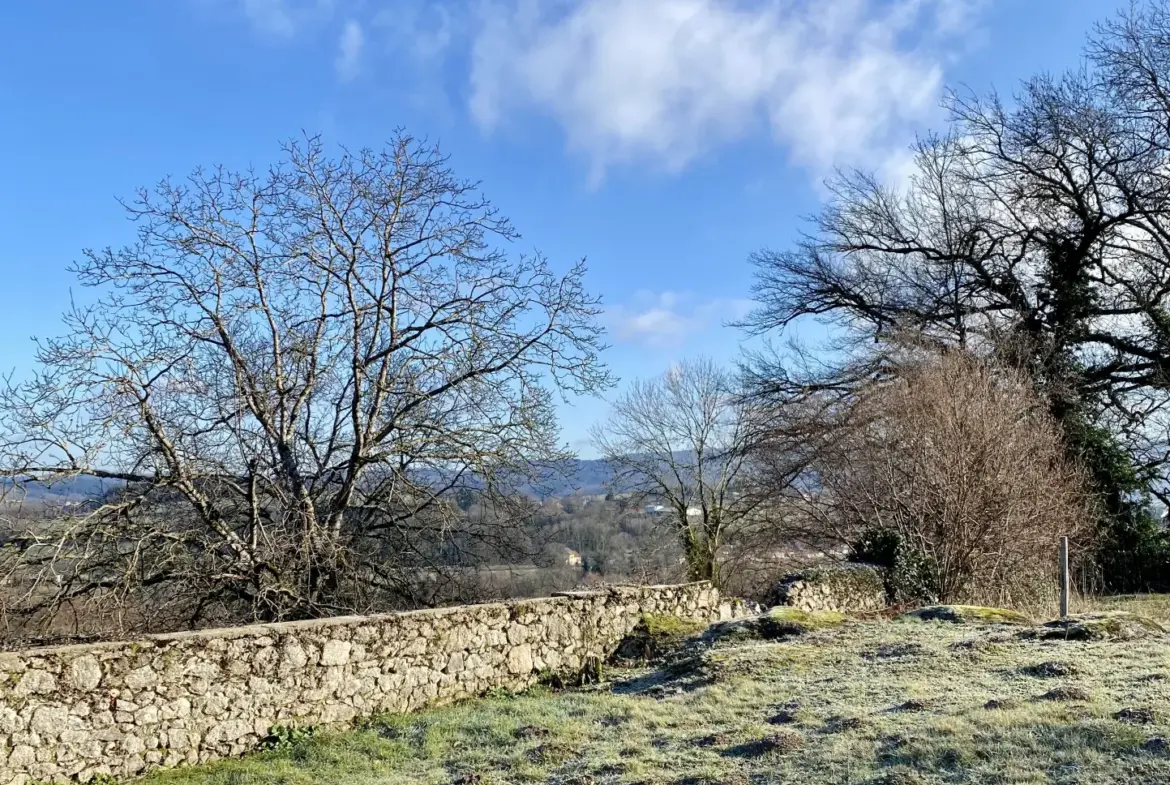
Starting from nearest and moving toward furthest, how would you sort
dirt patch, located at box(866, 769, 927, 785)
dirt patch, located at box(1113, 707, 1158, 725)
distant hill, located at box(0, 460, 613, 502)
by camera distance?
dirt patch, located at box(866, 769, 927, 785)
dirt patch, located at box(1113, 707, 1158, 725)
distant hill, located at box(0, 460, 613, 502)

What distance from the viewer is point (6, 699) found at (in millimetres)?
5914

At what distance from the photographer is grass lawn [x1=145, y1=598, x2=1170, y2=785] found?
5.39m

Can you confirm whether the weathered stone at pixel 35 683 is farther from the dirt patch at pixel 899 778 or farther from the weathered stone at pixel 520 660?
the dirt patch at pixel 899 778

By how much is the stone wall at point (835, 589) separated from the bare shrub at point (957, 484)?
0.78m

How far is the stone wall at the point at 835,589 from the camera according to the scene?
13930 mm

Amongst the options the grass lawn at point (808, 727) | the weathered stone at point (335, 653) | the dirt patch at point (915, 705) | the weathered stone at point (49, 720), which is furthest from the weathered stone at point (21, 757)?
the dirt patch at point (915, 705)

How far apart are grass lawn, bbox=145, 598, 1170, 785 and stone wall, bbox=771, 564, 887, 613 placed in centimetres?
423

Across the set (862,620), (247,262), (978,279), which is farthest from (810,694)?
(978,279)

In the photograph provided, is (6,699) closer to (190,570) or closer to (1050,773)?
(190,570)

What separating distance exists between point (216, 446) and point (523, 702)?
547 centimetres

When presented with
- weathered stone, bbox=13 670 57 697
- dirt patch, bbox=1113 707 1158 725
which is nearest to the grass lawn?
dirt patch, bbox=1113 707 1158 725

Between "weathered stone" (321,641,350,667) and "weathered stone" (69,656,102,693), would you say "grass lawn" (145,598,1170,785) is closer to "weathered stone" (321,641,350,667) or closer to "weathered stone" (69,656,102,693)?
"weathered stone" (321,641,350,667)

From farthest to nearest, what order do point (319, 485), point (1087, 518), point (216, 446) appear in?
point (1087, 518)
point (319, 485)
point (216, 446)

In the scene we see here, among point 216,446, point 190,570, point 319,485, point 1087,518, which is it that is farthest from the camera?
point 1087,518
